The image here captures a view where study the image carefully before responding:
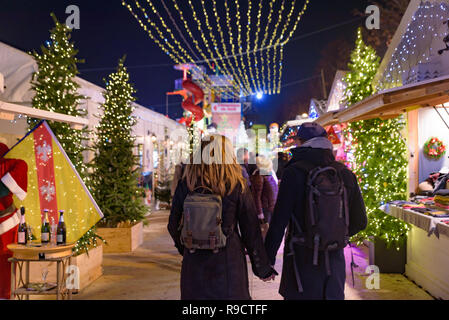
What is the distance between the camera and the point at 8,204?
4.82 metres

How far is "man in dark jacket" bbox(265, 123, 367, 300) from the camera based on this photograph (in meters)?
3.13

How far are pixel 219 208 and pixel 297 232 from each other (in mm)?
625

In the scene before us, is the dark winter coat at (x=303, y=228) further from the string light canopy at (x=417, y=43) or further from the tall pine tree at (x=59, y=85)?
the tall pine tree at (x=59, y=85)

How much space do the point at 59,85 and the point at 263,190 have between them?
393 cm

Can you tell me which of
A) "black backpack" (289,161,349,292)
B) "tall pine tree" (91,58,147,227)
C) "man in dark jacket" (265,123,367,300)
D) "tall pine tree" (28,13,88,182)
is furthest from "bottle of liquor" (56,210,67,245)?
"tall pine tree" (91,58,147,227)

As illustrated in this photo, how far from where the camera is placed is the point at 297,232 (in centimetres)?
320

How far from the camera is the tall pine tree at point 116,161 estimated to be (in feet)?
28.9

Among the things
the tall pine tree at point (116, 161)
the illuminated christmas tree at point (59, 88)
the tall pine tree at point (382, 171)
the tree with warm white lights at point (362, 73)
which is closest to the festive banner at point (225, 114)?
the tall pine tree at point (116, 161)

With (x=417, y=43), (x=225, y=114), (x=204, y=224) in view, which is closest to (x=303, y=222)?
(x=204, y=224)

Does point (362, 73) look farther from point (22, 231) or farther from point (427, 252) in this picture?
point (22, 231)

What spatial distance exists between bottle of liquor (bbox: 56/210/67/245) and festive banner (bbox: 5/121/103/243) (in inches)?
2.9

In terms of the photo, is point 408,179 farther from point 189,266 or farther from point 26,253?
point 26,253

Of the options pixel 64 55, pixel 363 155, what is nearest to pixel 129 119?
pixel 64 55

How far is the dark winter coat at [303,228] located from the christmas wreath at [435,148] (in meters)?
3.90
